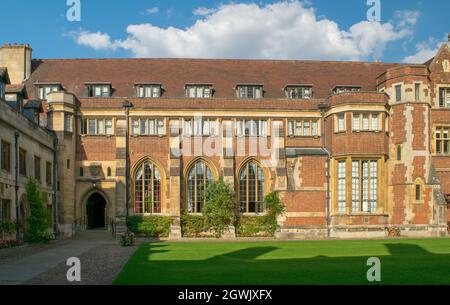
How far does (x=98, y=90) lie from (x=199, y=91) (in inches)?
286

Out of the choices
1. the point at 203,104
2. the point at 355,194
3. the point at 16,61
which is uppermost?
the point at 16,61

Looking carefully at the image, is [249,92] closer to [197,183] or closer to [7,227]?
[197,183]

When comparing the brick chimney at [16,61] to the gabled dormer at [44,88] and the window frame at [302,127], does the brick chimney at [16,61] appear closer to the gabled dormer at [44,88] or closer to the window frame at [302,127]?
the gabled dormer at [44,88]

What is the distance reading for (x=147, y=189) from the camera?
38.1 metres

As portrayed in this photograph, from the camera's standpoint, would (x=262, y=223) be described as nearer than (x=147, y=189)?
Yes

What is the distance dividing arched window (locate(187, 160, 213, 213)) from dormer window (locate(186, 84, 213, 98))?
5.04m

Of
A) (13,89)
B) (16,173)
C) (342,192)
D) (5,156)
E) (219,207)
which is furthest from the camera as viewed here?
(219,207)

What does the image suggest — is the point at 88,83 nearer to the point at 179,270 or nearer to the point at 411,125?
the point at 411,125

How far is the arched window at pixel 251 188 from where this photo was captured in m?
38.6

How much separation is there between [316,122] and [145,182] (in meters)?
12.8

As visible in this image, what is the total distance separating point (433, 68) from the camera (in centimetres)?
3956

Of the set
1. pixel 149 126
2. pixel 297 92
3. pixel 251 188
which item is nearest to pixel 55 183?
pixel 149 126

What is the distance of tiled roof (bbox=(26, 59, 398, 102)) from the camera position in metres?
40.8

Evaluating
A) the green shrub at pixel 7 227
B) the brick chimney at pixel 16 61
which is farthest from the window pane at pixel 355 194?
the brick chimney at pixel 16 61
